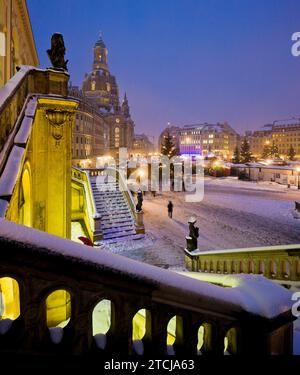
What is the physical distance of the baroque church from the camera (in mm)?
129375

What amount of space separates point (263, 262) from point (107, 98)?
134013 millimetres

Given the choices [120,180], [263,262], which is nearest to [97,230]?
[120,180]

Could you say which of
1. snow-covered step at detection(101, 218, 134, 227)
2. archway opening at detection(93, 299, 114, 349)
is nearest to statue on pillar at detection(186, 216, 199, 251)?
archway opening at detection(93, 299, 114, 349)

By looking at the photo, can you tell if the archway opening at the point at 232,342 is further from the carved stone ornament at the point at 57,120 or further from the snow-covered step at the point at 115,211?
the snow-covered step at the point at 115,211

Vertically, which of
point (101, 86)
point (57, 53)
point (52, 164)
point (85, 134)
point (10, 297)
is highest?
point (101, 86)

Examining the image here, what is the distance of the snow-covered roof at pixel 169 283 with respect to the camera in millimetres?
1917

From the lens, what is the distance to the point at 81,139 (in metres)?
81.2

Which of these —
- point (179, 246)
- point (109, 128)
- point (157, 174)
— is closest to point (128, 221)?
point (179, 246)

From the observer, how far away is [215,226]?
2014 cm

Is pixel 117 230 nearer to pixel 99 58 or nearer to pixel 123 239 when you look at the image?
pixel 123 239

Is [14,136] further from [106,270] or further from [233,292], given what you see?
A: [233,292]

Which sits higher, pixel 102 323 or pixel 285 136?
pixel 285 136

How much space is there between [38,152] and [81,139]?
7693cm

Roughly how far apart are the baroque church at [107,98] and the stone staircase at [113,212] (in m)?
106
